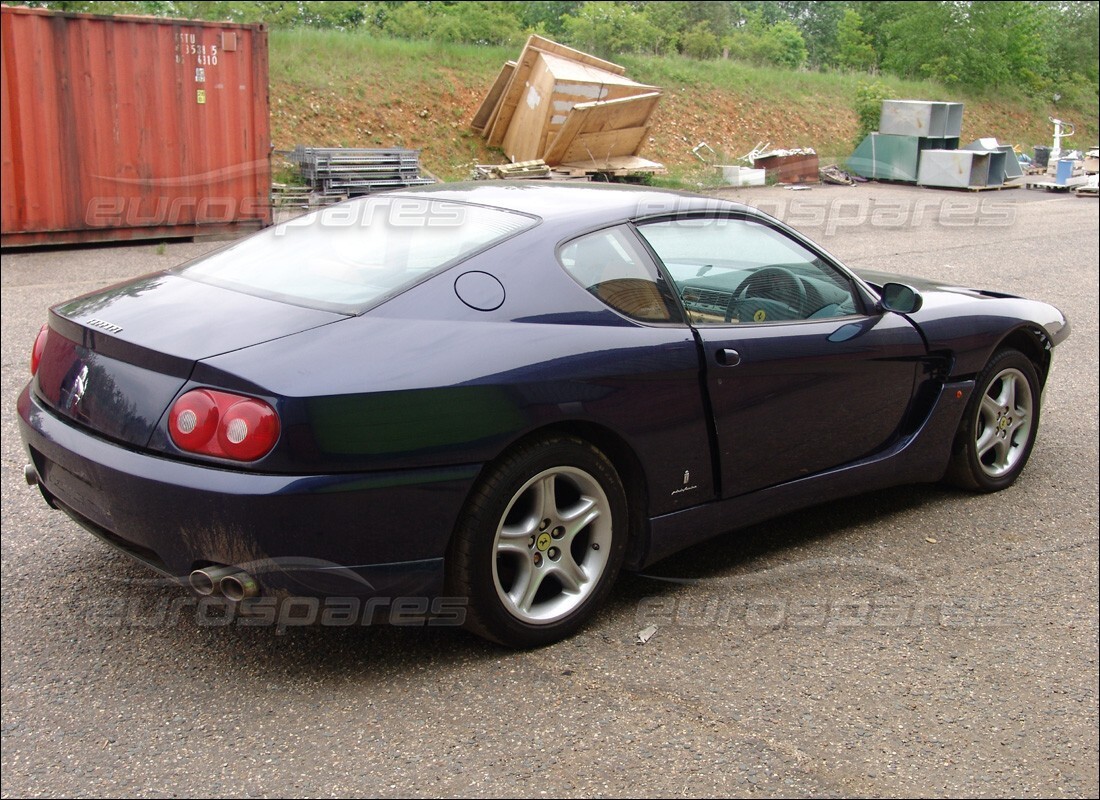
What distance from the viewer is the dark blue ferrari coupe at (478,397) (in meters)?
2.97

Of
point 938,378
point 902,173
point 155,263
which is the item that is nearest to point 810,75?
point 902,173

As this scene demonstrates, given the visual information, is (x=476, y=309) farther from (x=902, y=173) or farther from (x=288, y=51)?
(x=902, y=173)

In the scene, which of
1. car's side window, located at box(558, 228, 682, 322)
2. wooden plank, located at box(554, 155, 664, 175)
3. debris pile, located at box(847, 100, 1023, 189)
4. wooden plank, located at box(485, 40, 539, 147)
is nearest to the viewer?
car's side window, located at box(558, 228, 682, 322)

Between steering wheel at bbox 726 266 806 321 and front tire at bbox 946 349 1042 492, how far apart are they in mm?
1110

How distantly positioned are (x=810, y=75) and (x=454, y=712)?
39.6 meters

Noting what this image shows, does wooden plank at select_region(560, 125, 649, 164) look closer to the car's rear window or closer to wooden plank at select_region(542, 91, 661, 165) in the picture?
wooden plank at select_region(542, 91, 661, 165)

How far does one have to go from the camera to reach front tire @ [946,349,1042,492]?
487cm

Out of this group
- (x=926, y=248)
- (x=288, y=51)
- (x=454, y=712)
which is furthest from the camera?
(x=288, y=51)

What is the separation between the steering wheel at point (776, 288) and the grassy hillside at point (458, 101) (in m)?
18.7

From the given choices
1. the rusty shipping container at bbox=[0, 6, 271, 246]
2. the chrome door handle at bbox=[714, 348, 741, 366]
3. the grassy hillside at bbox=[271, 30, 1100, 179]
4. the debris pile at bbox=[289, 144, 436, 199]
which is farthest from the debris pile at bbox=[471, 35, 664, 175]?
the chrome door handle at bbox=[714, 348, 741, 366]

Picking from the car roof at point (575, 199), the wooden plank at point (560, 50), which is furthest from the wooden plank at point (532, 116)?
the car roof at point (575, 199)

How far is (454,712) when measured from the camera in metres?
3.08

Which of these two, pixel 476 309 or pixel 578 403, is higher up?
pixel 476 309

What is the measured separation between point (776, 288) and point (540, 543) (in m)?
1.51
